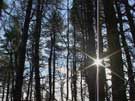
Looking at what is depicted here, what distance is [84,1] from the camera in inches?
311

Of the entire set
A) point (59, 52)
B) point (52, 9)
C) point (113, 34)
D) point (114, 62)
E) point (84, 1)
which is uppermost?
point (59, 52)

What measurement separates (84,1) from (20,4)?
466cm

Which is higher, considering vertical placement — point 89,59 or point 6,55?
point 6,55

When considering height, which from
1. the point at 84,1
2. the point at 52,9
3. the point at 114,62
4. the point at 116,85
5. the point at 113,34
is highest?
the point at 52,9

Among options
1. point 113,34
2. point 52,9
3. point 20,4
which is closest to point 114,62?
point 113,34

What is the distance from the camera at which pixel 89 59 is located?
288 inches

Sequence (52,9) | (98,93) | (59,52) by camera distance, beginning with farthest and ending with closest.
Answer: (59,52)
(52,9)
(98,93)

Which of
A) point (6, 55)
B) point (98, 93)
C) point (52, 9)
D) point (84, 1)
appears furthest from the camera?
point (6, 55)

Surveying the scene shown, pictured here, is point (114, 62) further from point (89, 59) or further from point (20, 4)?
point (20, 4)

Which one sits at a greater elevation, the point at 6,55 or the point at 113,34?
the point at 6,55

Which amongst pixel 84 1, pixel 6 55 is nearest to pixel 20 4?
pixel 84 1

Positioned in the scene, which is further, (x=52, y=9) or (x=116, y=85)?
(x=52, y=9)

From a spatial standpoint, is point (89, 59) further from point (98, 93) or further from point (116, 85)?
point (116, 85)

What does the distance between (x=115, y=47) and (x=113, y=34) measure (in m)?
0.26
